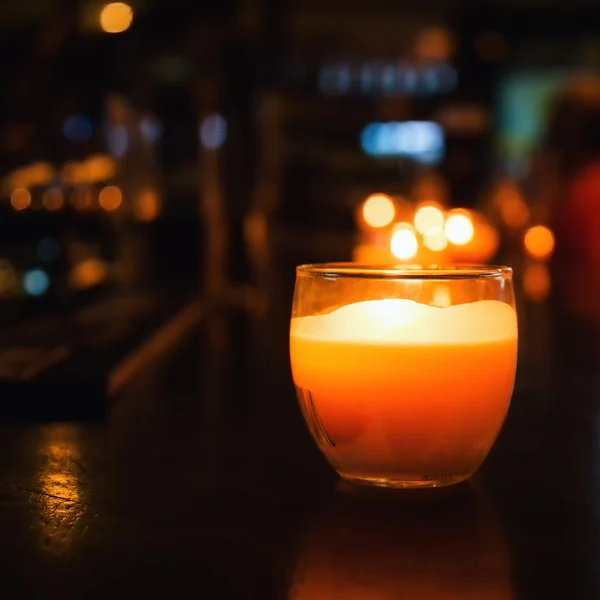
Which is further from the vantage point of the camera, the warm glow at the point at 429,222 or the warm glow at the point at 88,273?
the warm glow at the point at 429,222

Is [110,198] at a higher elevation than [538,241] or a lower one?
higher

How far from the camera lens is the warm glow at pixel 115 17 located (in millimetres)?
1582

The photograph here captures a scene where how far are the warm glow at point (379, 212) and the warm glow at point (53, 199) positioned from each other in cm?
149

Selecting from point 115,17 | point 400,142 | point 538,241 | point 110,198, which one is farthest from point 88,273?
point 400,142

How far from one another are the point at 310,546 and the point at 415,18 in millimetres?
8315

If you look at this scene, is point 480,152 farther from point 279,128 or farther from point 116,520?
point 116,520

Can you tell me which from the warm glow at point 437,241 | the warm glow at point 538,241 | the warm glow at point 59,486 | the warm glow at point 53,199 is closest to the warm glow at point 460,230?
the warm glow at point 437,241

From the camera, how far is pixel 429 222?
102 inches

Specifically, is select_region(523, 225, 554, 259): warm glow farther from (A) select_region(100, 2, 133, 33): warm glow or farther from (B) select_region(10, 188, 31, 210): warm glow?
(B) select_region(10, 188, 31, 210): warm glow

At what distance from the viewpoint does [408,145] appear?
28.4 ft

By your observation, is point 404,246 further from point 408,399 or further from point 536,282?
point 408,399

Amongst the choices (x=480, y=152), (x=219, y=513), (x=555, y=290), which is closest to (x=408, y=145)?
(x=480, y=152)

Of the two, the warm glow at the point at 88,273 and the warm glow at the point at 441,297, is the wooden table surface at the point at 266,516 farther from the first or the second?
the warm glow at the point at 88,273

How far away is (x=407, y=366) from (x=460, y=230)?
2.07m
